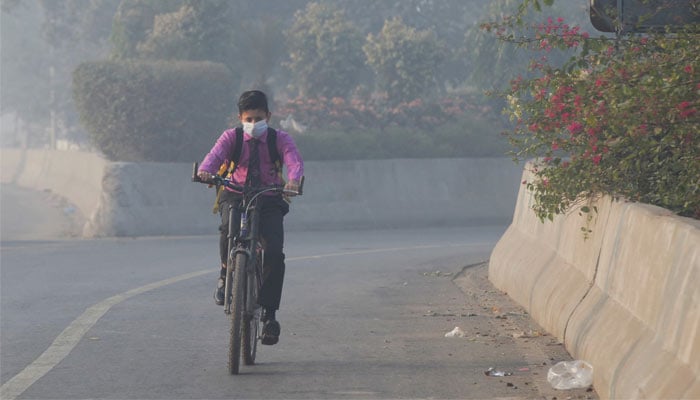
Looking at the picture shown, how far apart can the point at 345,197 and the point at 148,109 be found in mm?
4385

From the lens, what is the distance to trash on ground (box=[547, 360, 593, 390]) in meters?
7.50

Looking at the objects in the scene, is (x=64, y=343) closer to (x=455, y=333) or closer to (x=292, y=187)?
(x=292, y=187)

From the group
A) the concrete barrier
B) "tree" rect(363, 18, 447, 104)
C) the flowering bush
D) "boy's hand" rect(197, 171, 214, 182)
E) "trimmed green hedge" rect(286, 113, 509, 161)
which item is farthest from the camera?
"tree" rect(363, 18, 447, 104)

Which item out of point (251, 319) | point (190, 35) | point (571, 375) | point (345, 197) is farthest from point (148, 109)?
point (571, 375)

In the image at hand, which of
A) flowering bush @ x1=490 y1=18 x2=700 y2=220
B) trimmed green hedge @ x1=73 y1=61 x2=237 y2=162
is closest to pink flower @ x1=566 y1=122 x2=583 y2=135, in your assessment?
flowering bush @ x1=490 y1=18 x2=700 y2=220

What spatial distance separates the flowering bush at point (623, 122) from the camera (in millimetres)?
8273

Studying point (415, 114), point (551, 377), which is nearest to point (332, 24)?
point (415, 114)

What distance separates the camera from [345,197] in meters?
25.1

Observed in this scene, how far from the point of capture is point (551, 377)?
770cm

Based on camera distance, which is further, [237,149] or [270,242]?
[237,149]

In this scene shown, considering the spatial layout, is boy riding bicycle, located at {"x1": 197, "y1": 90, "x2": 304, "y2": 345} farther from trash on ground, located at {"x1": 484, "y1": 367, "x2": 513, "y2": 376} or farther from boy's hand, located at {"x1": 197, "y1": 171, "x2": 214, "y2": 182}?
trash on ground, located at {"x1": 484, "y1": 367, "x2": 513, "y2": 376}

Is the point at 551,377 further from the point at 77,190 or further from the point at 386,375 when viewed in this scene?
the point at 77,190

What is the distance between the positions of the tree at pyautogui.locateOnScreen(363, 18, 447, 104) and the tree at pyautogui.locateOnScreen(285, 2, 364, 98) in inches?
69.8

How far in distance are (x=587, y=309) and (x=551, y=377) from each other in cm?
86
